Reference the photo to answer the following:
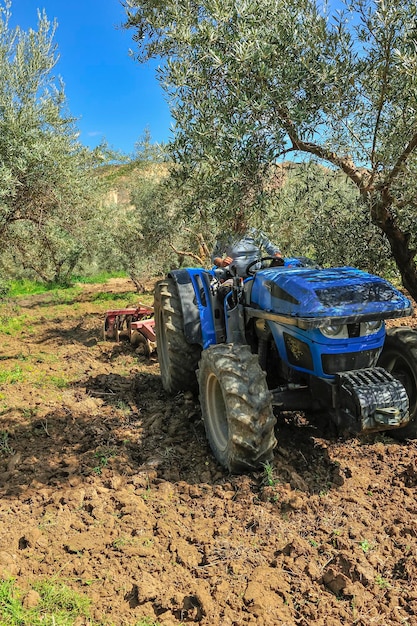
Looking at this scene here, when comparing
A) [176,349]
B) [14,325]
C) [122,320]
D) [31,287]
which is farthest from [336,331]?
[31,287]

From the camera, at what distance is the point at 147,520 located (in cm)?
329

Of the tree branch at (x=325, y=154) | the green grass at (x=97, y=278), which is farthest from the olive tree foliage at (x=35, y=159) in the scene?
the green grass at (x=97, y=278)

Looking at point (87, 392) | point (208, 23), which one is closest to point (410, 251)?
point (208, 23)

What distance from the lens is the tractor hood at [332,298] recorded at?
11.3ft

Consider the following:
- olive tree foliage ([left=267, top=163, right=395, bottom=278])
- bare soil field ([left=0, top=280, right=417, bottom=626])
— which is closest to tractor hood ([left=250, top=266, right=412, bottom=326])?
bare soil field ([left=0, top=280, right=417, bottom=626])

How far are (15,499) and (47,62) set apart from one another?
19.8 feet

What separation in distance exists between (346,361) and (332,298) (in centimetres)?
49

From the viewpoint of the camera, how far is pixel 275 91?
12.6ft

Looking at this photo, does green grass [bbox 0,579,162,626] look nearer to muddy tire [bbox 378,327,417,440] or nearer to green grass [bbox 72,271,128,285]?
muddy tire [bbox 378,327,417,440]

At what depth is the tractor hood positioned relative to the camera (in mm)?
3455

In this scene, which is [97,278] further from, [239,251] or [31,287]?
Answer: [239,251]

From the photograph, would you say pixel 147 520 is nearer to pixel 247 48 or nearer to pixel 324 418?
pixel 324 418

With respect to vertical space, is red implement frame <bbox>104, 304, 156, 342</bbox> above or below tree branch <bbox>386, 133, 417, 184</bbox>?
below

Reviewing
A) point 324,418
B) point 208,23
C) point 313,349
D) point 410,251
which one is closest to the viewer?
point 313,349
